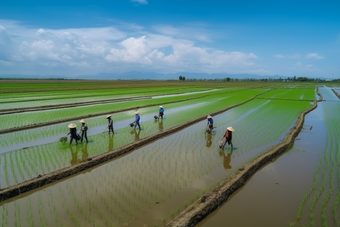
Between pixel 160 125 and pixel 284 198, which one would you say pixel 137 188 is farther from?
pixel 160 125

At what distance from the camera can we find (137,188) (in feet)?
19.7

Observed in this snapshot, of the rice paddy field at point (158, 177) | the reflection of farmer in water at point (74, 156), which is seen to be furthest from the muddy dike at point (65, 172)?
the reflection of farmer in water at point (74, 156)

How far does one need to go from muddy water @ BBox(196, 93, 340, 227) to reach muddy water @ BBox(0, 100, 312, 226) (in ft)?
2.65

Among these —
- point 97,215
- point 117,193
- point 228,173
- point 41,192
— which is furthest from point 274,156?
point 41,192

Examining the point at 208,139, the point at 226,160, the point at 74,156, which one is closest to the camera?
the point at 226,160

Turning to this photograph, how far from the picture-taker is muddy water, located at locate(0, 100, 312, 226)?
15.8 ft

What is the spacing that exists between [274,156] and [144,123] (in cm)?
776

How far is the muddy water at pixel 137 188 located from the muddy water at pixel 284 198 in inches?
31.8

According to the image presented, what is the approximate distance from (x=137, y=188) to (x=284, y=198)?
353cm

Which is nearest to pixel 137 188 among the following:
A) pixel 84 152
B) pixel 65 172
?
pixel 65 172

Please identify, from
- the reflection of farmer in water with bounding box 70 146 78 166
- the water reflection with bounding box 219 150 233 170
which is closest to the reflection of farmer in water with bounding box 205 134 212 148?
the water reflection with bounding box 219 150 233 170

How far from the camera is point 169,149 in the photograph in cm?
936

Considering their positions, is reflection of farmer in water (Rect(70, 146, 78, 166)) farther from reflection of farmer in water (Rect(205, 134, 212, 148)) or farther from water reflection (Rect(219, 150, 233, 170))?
reflection of farmer in water (Rect(205, 134, 212, 148))

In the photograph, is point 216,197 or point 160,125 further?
point 160,125
